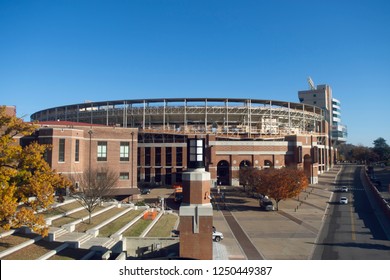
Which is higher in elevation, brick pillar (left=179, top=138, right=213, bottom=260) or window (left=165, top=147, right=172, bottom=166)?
window (left=165, top=147, right=172, bottom=166)

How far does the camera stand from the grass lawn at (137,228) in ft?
82.1

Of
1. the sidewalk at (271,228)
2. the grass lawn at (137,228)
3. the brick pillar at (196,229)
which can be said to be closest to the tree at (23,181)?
the brick pillar at (196,229)

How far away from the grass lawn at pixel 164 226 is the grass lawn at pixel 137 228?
84cm

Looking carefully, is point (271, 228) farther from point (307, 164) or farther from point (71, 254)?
point (307, 164)

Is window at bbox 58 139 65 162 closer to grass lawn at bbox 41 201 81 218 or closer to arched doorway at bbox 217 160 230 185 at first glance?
grass lawn at bbox 41 201 81 218

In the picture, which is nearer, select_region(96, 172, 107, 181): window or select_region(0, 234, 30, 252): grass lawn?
select_region(0, 234, 30, 252): grass lawn

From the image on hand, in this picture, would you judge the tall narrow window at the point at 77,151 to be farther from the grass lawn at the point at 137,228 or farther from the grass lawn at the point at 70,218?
the grass lawn at the point at 137,228

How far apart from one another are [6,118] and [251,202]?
125ft

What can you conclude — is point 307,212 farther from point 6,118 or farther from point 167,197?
point 6,118

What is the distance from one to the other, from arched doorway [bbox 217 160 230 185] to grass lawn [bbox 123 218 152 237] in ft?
117

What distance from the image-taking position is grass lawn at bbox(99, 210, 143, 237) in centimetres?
2464

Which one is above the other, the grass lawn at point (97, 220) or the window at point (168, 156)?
the window at point (168, 156)

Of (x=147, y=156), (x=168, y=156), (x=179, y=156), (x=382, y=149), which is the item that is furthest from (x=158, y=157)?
(x=382, y=149)

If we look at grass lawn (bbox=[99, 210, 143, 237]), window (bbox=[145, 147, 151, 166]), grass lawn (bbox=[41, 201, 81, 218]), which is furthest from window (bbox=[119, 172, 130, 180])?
window (bbox=[145, 147, 151, 166])
